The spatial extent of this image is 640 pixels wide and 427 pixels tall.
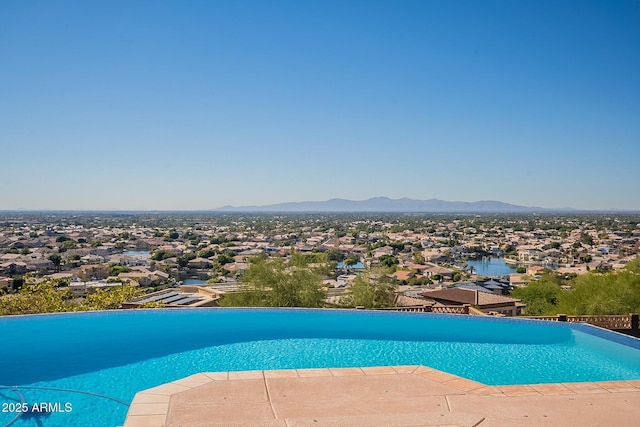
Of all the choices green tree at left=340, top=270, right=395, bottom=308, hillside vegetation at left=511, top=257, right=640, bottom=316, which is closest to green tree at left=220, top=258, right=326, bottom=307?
green tree at left=340, top=270, right=395, bottom=308

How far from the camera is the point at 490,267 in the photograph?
61.4 m

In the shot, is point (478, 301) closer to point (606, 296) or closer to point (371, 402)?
point (606, 296)

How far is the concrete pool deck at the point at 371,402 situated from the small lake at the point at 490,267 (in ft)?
167

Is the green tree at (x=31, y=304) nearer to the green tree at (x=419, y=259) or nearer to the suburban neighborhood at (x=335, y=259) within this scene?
the suburban neighborhood at (x=335, y=259)

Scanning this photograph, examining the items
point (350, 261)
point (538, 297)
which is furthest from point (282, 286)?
point (350, 261)

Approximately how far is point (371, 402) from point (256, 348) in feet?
15.1

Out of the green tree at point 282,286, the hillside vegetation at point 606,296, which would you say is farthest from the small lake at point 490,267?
the green tree at point 282,286

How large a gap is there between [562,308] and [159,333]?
14.5 m

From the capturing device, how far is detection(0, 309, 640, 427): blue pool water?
741 centimetres

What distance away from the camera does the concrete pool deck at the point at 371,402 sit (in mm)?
4652

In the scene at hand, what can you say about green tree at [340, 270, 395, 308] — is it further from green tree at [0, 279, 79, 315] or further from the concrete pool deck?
the concrete pool deck

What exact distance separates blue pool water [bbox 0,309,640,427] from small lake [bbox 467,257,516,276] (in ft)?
151

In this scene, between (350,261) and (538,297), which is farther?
(350,261)

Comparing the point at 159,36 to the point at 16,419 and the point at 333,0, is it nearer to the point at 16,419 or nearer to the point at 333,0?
the point at 333,0
